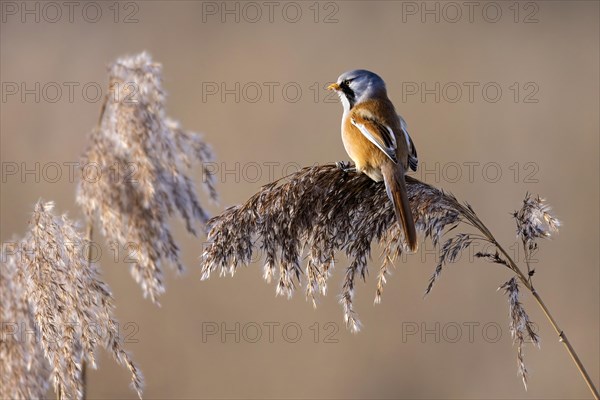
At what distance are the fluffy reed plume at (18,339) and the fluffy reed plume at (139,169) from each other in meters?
0.52

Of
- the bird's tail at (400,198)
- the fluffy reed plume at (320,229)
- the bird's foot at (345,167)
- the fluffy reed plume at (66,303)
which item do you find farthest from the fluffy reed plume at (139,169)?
the bird's tail at (400,198)

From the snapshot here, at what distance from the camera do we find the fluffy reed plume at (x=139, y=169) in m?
3.08

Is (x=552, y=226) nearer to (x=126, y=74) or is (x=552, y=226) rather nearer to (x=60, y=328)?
(x=60, y=328)

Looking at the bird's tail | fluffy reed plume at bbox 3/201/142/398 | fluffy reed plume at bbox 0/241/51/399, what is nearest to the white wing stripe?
the bird's tail

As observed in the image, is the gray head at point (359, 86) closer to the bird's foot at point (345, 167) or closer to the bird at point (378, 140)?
the bird at point (378, 140)

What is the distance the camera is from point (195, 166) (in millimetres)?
3307

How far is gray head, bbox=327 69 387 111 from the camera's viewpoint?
3.44 meters

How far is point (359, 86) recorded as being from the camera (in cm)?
345

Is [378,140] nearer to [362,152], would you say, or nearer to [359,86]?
[362,152]

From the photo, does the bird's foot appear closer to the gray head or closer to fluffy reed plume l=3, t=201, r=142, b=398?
the gray head

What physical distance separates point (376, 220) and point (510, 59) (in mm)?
5134

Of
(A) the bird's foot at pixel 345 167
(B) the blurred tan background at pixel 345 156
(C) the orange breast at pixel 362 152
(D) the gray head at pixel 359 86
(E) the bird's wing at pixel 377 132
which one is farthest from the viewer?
(B) the blurred tan background at pixel 345 156


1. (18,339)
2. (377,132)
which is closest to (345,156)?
(377,132)

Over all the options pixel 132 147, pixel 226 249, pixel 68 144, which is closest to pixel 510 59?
pixel 68 144
